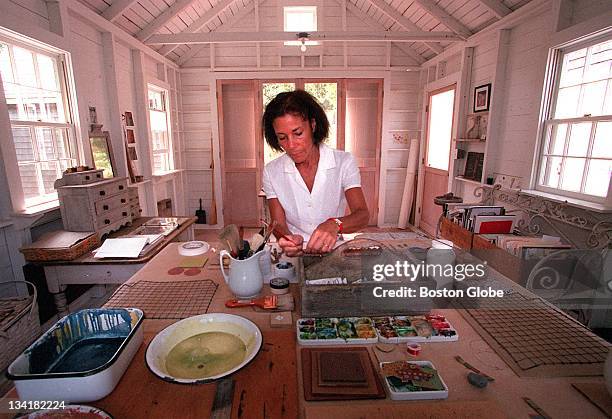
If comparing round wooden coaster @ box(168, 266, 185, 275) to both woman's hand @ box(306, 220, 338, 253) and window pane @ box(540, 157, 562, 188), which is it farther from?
window pane @ box(540, 157, 562, 188)

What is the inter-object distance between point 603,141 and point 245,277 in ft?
10.3

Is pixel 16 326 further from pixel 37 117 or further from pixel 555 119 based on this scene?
pixel 555 119

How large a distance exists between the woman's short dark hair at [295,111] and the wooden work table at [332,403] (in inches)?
50.4

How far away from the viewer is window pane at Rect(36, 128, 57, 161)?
282 cm

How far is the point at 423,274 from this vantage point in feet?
4.44

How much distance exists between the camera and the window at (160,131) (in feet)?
16.8

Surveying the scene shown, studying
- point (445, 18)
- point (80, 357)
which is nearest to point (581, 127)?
point (445, 18)

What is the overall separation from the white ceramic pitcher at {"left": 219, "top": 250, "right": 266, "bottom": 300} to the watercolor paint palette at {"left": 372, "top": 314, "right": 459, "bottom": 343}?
1.65ft

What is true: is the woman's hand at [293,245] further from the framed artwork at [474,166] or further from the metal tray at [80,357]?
the framed artwork at [474,166]

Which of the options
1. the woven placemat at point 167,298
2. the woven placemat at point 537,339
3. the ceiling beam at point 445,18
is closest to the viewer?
the woven placemat at point 537,339

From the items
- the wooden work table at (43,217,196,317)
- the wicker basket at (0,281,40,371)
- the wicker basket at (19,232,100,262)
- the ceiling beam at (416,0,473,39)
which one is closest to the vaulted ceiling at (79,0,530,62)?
the ceiling beam at (416,0,473,39)

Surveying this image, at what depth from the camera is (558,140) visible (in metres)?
3.10

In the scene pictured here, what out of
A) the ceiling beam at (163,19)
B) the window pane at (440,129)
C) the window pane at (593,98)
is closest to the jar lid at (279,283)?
the window pane at (593,98)

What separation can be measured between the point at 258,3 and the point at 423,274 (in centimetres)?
573
